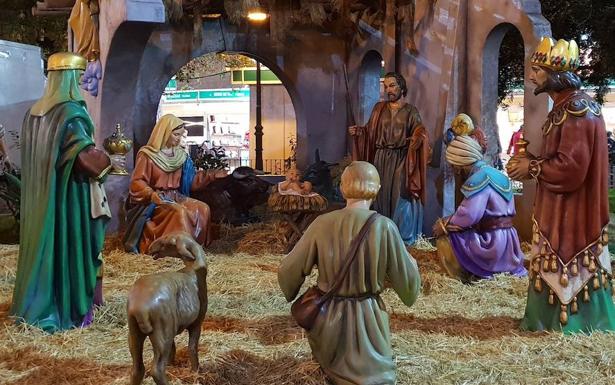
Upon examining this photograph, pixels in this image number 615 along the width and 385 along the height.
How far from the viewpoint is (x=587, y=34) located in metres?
11.4

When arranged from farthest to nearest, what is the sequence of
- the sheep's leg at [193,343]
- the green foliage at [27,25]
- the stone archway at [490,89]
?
the green foliage at [27,25]
the stone archway at [490,89]
the sheep's leg at [193,343]

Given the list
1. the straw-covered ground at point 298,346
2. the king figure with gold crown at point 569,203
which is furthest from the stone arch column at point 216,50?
the king figure with gold crown at point 569,203

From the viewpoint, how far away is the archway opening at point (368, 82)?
11.0 metres

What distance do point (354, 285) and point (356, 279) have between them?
1.3 inches

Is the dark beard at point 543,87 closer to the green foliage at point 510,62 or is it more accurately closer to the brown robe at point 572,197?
the brown robe at point 572,197

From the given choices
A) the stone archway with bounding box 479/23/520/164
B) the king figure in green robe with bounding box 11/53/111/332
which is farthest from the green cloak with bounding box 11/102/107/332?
the stone archway with bounding box 479/23/520/164

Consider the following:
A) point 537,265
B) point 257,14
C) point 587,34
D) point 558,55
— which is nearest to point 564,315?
point 537,265

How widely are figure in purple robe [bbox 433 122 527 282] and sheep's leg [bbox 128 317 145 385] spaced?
3.37m

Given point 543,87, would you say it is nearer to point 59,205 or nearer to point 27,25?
point 59,205

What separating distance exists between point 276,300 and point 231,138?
21496 millimetres

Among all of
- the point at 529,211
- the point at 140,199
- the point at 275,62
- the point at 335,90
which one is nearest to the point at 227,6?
the point at 275,62

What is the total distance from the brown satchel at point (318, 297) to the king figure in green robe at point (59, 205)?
72.8 inches

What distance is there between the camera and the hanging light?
32.3 feet

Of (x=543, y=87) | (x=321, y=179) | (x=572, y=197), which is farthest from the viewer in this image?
(x=321, y=179)
